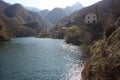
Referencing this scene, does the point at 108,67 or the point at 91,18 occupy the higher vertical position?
the point at 91,18

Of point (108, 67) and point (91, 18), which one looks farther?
point (91, 18)

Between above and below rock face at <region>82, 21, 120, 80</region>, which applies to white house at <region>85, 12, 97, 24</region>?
above

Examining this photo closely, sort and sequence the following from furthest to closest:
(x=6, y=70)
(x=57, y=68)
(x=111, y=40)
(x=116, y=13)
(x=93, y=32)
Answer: (x=93, y=32) → (x=116, y=13) → (x=57, y=68) → (x=6, y=70) → (x=111, y=40)

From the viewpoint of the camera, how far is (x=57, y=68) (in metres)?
76.2

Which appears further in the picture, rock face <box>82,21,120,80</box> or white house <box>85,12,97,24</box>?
white house <box>85,12,97,24</box>

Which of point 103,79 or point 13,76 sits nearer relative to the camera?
point 103,79

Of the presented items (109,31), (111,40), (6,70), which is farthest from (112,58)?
(6,70)

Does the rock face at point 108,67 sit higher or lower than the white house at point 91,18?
lower

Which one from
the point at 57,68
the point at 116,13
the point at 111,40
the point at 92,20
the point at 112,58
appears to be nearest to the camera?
the point at 112,58

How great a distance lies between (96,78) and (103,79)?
2119 millimetres

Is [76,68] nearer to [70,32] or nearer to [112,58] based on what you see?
[112,58]

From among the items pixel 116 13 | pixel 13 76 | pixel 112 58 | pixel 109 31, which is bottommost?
pixel 13 76

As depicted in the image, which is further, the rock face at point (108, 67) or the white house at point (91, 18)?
the white house at point (91, 18)

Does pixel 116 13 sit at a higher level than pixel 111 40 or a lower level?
higher
